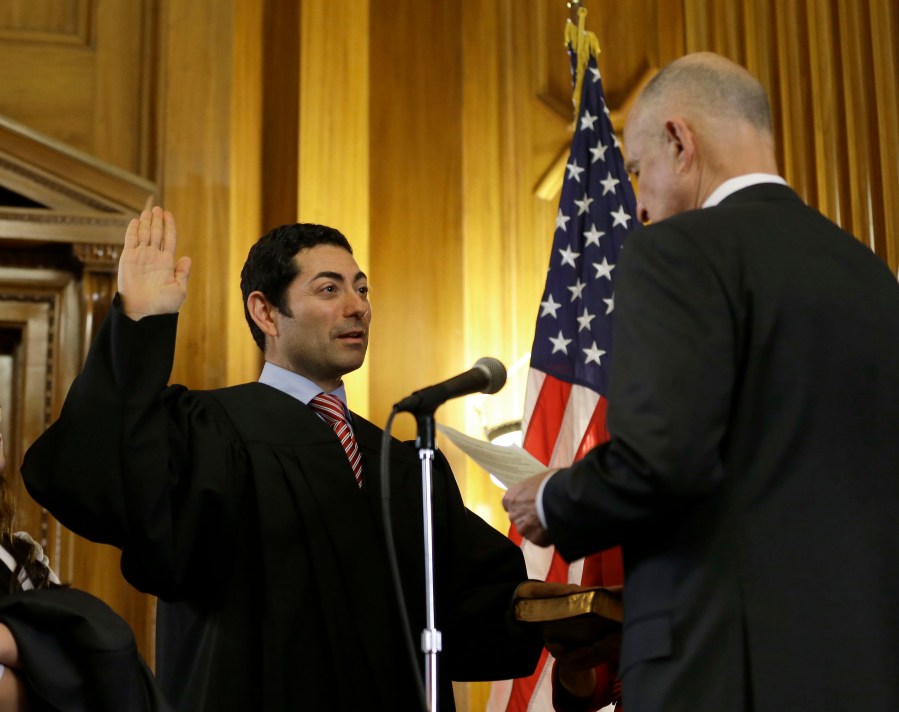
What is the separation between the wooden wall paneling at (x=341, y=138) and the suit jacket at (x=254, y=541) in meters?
1.73

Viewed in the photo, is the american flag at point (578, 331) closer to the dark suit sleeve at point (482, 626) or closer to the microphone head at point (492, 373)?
the dark suit sleeve at point (482, 626)

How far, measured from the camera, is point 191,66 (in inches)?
→ 197

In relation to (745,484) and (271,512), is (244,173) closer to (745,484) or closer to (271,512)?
(271,512)

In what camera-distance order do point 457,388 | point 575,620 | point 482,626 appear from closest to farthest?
point 457,388 < point 575,620 < point 482,626

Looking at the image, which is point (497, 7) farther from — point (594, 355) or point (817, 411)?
point (817, 411)

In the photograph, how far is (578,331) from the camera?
4.53 m

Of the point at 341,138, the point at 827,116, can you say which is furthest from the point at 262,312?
the point at 827,116

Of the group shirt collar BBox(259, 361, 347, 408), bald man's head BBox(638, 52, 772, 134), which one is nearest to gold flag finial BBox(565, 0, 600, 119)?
shirt collar BBox(259, 361, 347, 408)

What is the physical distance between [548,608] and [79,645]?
2.85 feet

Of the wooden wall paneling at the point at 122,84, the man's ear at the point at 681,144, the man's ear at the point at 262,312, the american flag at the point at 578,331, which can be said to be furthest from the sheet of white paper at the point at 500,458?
the wooden wall paneling at the point at 122,84

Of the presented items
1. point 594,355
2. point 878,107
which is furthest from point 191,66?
point 878,107

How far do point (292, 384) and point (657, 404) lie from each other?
1.39 m

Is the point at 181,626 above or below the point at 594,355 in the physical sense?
below

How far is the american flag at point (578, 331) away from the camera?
4.17 metres
